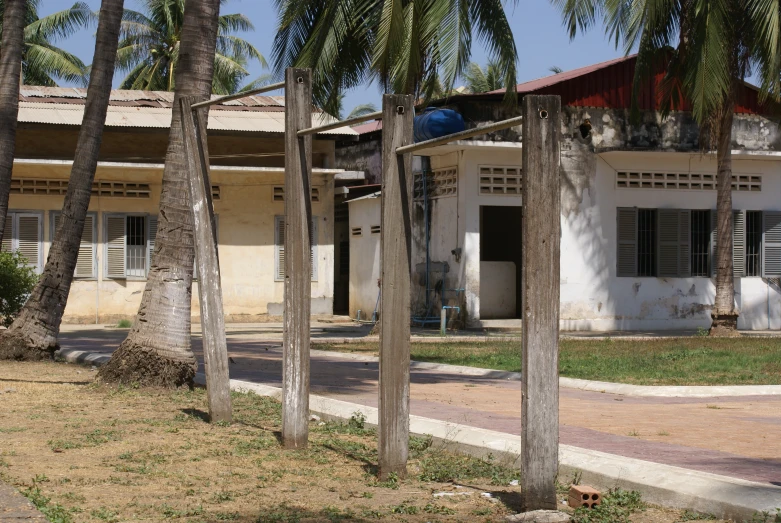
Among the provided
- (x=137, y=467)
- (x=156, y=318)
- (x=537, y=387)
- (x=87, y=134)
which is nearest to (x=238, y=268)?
(x=87, y=134)

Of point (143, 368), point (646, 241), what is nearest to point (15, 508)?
point (143, 368)

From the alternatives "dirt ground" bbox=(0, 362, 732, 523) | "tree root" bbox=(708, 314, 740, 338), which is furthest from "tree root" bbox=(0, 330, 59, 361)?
"tree root" bbox=(708, 314, 740, 338)

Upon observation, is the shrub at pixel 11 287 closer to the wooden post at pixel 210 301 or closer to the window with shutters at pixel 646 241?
the wooden post at pixel 210 301

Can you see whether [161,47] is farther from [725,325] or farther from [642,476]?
[642,476]

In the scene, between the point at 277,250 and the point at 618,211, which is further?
the point at 277,250

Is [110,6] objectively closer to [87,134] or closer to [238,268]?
[87,134]

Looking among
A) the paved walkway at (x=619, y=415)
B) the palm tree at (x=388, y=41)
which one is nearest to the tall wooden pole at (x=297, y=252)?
the paved walkway at (x=619, y=415)

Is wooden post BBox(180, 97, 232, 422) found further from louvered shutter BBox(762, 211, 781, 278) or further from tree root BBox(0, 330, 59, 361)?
louvered shutter BBox(762, 211, 781, 278)

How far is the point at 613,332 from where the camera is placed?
24.0m

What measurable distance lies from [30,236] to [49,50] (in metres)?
15.5

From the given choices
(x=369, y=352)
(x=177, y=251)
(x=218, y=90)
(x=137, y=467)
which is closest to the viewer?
(x=137, y=467)

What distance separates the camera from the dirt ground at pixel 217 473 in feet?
19.4

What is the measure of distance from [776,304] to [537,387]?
69.8 ft

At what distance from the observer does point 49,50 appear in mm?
38000
